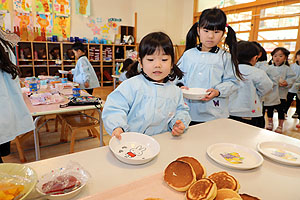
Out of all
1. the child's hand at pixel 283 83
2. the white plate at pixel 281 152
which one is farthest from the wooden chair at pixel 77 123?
the child's hand at pixel 283 83

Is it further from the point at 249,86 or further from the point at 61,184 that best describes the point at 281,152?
the point at 249,86

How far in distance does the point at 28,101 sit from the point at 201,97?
6.18 ft

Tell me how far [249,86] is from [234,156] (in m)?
1.68

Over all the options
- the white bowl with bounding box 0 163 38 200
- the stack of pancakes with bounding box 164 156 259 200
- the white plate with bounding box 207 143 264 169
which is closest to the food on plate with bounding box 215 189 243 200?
the stack of pancakes with bounding box 164 156 259 200

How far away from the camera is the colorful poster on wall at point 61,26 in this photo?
629 centimetres

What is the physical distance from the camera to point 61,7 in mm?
6285

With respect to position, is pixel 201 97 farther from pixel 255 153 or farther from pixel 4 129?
pixel 4 129

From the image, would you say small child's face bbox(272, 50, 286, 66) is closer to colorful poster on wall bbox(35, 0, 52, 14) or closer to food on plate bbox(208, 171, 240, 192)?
food on plate bbox(208, 171, 240, 192)

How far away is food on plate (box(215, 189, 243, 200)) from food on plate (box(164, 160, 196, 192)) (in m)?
0.08

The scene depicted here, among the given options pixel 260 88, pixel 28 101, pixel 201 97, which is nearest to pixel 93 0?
pixel 28 101

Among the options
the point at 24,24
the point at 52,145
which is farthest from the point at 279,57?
the point at 24,24

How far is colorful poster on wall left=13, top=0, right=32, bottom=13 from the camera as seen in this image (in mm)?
5652

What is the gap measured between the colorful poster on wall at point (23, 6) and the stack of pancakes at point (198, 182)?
684 cm

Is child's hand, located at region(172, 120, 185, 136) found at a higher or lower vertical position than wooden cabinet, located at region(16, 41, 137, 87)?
lower
